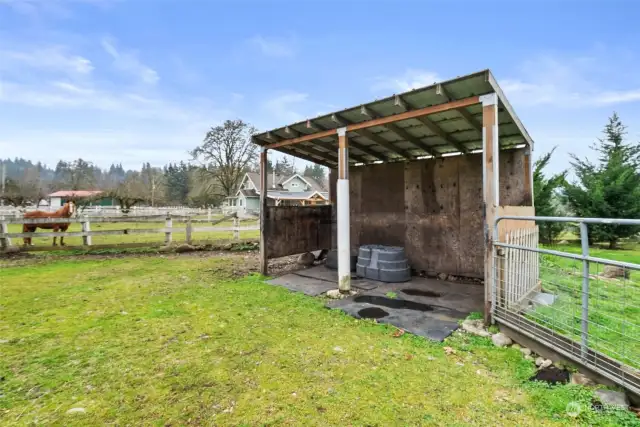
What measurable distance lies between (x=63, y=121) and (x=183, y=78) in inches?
399

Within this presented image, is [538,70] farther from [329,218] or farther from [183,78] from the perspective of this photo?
[183,78]

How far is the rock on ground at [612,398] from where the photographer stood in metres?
1.80

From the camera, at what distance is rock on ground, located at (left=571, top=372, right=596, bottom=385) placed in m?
2.06

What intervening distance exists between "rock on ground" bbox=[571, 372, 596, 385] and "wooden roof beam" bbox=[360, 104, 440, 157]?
3.48 m

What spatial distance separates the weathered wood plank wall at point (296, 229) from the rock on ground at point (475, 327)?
409 cm

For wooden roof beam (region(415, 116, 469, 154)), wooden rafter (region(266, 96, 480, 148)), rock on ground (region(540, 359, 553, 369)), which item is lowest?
rock on ground (region(540, 359, 553, 369))

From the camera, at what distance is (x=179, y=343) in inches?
114

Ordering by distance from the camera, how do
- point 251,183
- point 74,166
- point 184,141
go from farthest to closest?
point 74,166 → point 251,183 → point 184,141

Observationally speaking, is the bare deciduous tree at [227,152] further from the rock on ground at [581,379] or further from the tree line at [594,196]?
the rock on ground at [581,379]

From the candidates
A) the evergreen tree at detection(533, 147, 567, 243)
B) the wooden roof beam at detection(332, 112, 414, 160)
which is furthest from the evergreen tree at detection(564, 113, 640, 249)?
the wooden roof beam at detection(332, 112, 414, 160)

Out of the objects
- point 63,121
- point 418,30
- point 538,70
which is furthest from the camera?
point 63,121

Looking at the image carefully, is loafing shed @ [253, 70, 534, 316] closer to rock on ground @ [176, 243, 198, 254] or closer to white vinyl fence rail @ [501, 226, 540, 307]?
white vinyl fence rail @ [501, 226, 540, 307]

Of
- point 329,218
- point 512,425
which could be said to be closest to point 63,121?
point 329,218

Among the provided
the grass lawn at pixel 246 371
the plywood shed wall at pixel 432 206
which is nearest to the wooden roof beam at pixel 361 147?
the plywood shed wall at pixel 432 206
